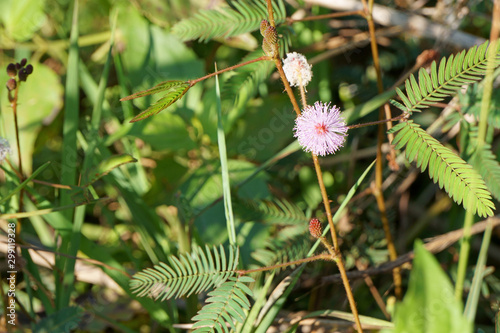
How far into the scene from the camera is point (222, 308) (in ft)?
2.43

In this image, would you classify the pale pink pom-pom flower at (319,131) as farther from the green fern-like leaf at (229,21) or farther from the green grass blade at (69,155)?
the green grass blade at (69,155)

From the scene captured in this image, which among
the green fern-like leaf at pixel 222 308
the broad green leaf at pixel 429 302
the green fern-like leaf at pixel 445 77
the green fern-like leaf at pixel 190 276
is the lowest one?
the broad green leaf at pixel 429 302

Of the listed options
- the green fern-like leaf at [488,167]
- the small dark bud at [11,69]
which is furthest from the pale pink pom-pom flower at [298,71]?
the small dark bud at [11,69]

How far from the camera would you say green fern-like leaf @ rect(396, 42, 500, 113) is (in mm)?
792

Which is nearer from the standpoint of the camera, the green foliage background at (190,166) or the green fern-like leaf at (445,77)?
the green fern-like leaf at (445,77)

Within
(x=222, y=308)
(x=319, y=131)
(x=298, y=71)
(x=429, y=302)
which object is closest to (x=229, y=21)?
(x=298, y=71)

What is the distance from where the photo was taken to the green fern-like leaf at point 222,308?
0.73 metres

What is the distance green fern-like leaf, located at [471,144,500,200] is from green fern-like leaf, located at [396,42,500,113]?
0.77 feet

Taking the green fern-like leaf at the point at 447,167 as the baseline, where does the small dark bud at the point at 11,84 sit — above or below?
above

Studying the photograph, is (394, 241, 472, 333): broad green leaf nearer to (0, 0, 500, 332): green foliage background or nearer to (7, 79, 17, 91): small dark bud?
(0, 0, 500, 332): green foliage background

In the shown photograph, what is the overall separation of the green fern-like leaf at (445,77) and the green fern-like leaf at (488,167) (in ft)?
0.77

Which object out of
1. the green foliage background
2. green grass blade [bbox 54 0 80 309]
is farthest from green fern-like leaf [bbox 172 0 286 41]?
green grass blade [bbox 54 0 80 309]

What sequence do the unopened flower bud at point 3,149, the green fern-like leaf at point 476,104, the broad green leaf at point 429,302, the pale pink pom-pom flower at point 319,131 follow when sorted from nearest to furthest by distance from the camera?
the broad green leaf at point 429,302
the pale pink pom-pom flower at point 319,131
the unopened flower bud at point 3,149
the green fern-like leaf at point 476,104

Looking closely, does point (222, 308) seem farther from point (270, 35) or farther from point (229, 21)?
point (229, 21)
